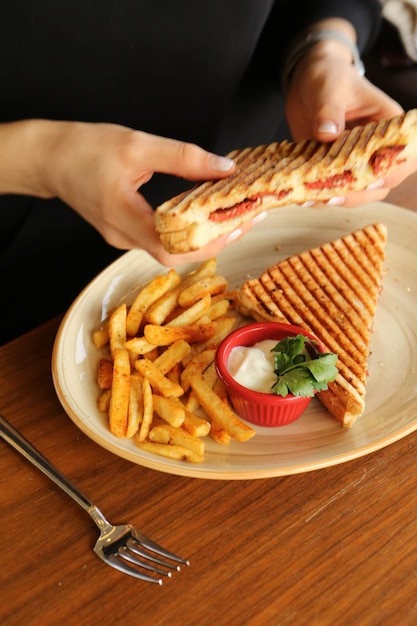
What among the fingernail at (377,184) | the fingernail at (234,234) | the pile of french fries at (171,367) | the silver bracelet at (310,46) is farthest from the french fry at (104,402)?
the silver bracelet at (310,46)

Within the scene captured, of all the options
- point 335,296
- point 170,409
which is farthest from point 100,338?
point 335,296

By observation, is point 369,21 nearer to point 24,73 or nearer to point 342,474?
point 24,73

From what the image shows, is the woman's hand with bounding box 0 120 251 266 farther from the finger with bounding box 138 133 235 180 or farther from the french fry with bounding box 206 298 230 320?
the french fry with bounding box 206 298 230 320

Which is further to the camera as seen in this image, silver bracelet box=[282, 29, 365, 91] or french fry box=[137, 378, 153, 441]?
silver bracelet box=[282, 29, 365, 91]

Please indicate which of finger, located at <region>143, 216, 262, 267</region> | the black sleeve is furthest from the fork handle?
the black sleeve

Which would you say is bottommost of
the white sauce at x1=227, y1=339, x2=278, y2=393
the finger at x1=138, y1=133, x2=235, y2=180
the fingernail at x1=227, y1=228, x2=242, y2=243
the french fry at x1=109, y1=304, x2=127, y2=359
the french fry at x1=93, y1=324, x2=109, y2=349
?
the french fry at x1=93, y1=324, x2=109, y2=349

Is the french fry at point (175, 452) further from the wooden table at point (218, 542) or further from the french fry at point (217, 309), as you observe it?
the french fry at point (217, 309)

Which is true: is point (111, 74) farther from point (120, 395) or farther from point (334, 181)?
point (120, 395)
